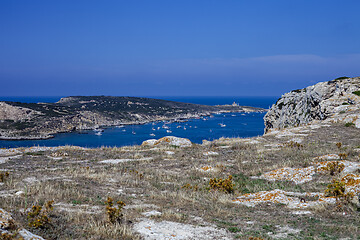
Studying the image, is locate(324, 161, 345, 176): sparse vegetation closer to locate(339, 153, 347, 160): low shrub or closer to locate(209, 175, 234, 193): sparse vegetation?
locate(339, 153, 347, 160): low shrub

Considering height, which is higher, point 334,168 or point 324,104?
point 324,104

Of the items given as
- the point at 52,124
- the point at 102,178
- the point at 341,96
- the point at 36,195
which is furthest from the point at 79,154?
the point at 52,124

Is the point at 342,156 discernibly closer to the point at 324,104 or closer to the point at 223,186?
the point at 223,186

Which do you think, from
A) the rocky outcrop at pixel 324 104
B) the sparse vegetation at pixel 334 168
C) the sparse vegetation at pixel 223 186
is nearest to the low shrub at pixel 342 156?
the sparse vegetation at pixel 334 168

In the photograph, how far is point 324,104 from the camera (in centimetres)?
4394

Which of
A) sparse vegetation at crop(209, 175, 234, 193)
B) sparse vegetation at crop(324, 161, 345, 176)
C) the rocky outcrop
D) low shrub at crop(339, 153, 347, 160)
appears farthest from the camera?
the rocky outcrop

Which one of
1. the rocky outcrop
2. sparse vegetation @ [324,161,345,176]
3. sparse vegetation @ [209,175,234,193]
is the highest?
the rocky outcrop

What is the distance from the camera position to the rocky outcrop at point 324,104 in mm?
39944

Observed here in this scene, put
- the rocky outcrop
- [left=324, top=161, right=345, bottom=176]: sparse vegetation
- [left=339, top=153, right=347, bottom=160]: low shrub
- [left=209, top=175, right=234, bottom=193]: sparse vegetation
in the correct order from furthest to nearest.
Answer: the rocky outcrop → [left=339, top=153, right=347, bottom=160]: low shrub → [left=324, top=161, right=345, bottom=176]: sparse vegetation → [left=209, top=175, right=234, bottom=193]: sparse vegetation

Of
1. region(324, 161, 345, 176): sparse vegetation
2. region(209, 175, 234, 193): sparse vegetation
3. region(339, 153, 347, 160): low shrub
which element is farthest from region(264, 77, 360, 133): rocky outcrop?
region(209, 175, 234, 193): sparse vegetation

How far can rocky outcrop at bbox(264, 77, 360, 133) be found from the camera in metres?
39.9

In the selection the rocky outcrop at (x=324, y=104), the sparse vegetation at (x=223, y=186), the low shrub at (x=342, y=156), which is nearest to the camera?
the sparse vegetation at (x=223, y=186)

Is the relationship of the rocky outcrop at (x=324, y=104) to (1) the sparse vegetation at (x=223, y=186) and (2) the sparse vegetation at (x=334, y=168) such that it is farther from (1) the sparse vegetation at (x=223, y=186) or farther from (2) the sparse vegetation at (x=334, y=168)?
(1) the sparse vegetation at (x=223, y=186)

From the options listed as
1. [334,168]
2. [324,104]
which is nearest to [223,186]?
[334,168]
